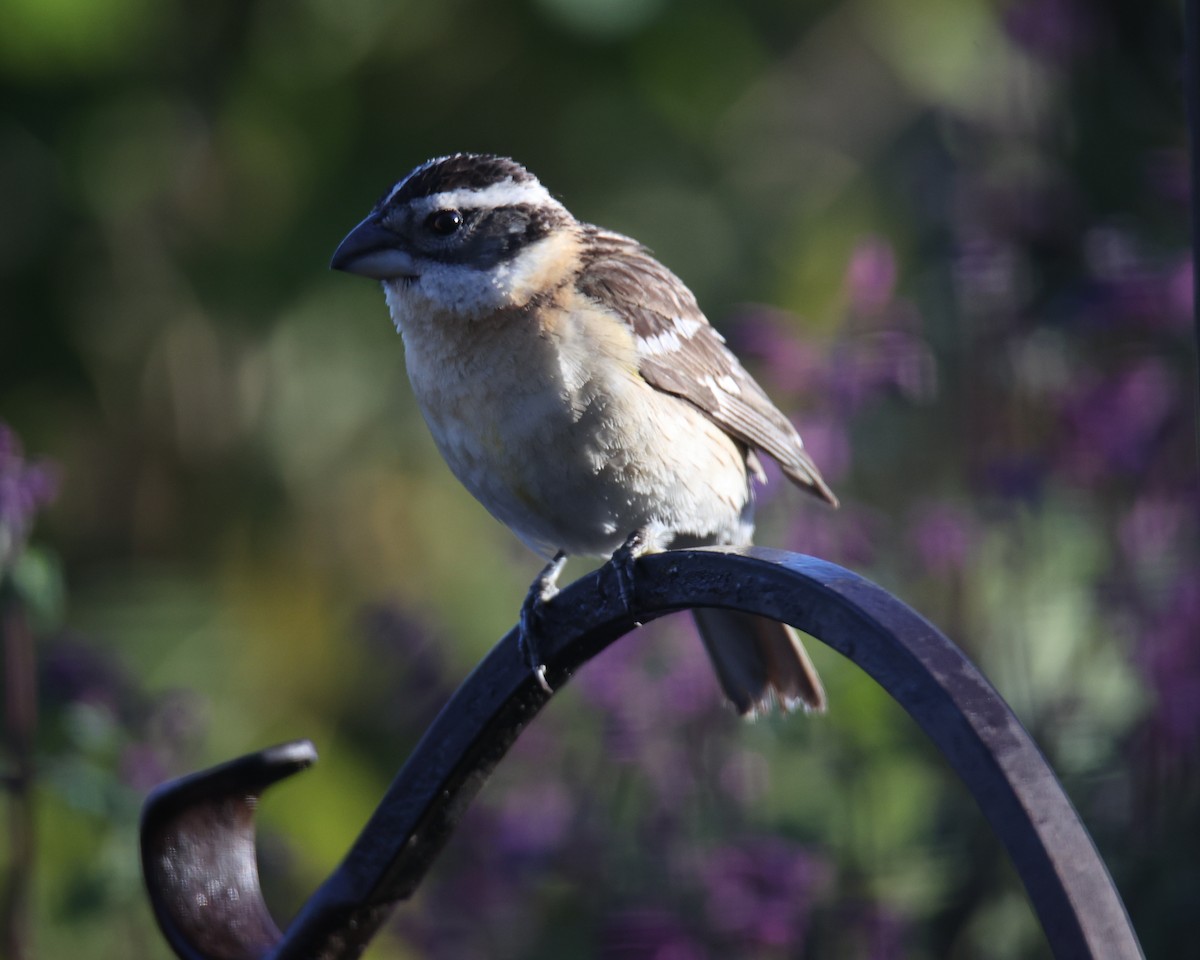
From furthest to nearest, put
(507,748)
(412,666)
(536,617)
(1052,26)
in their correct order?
(1052,26) < (412,666) < (536,617) < (507,748)

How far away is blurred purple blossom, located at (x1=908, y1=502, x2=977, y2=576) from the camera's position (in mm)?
2824

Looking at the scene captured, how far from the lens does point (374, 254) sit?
7.81 ft

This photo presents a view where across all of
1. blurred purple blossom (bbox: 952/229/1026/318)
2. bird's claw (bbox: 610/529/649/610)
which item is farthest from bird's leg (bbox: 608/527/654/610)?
blurred purple blossom (bbox: 952/229/1026/318)

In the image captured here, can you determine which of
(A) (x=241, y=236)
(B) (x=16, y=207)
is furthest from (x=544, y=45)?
(B) (x=16, y=207)

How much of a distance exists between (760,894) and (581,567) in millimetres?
1116

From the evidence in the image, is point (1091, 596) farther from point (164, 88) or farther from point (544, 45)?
point (164, 88)

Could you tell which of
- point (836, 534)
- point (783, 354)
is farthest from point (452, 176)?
point (836, 534)

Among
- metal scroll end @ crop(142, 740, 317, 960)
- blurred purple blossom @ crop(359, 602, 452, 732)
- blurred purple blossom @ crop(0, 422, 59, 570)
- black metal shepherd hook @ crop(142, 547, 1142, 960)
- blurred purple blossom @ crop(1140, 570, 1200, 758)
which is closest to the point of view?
black metal shepherd hook @ crop(142, 547, 1142, 960)

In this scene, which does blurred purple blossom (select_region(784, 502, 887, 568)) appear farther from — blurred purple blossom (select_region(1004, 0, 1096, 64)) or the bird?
blurred purple blossom (select_region(1004, 0, 1096, 64))

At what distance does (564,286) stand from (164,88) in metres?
2.88

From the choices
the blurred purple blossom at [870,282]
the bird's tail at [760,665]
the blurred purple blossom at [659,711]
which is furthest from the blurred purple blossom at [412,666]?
the blurred purple blossom at [870,282]

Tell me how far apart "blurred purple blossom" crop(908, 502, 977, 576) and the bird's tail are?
1.75ft

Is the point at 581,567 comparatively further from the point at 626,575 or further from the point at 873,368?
the point at 626,575

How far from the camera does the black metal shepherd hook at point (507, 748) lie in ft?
3.66
